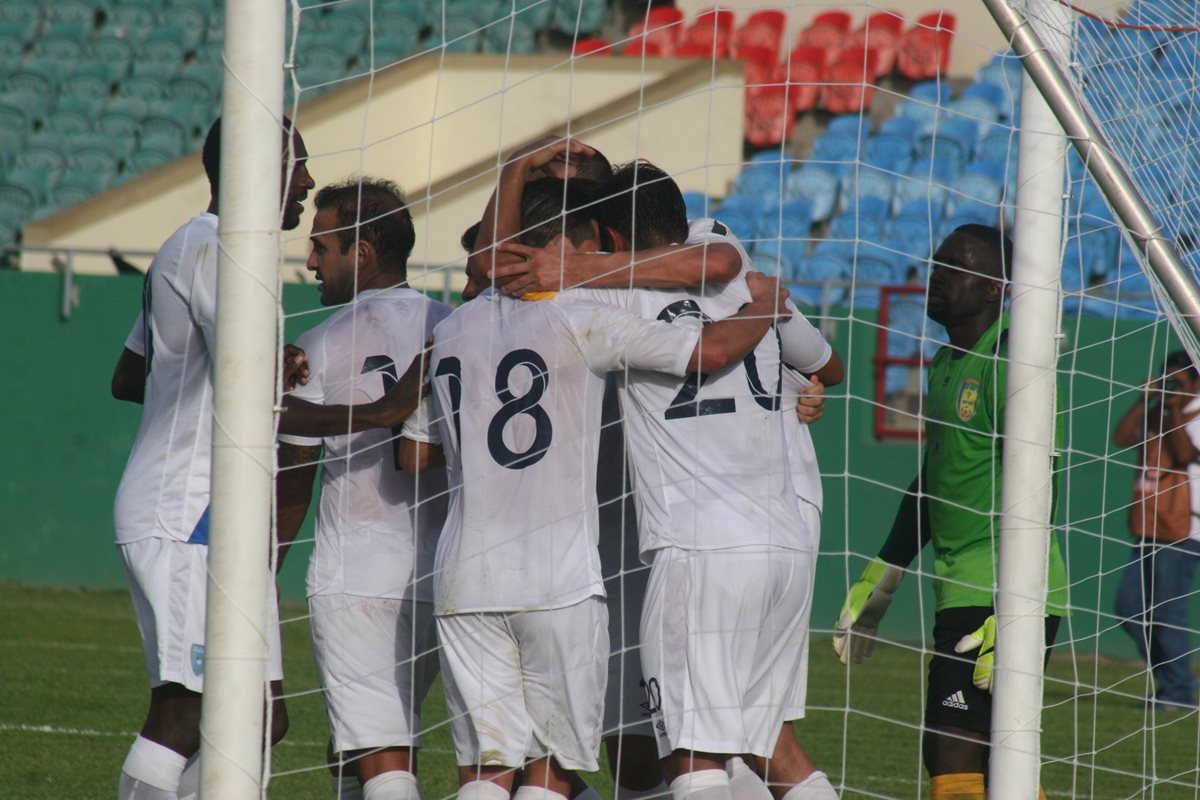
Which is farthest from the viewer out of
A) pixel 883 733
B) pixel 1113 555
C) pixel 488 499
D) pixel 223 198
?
pixel 1113 555

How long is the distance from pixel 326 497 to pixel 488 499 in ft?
2.69

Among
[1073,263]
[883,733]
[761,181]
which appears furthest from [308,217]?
[883,733]

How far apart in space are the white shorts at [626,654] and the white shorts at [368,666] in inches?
19.9

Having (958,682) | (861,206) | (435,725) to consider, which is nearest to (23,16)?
(861,206)

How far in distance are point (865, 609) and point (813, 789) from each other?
673 mm

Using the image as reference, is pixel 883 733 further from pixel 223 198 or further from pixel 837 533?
pixel 223 198

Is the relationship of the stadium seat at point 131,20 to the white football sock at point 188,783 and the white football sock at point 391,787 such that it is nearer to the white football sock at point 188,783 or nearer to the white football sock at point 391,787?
the white football sock at point 188,783

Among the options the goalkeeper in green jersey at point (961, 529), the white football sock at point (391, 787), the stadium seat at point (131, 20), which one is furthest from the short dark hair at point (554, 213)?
the stadium seat at point (131, 20)

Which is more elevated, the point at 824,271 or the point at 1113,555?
the point at 824,271

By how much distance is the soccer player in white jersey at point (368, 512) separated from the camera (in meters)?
4.18

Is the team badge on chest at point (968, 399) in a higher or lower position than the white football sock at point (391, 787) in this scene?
higher

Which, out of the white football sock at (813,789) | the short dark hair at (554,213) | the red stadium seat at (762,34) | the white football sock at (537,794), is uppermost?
the red stadium seat at (762,34)

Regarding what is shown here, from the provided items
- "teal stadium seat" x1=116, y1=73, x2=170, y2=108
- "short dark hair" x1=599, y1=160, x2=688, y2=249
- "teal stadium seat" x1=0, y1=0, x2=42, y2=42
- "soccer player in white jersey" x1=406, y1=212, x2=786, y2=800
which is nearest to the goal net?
→ "soccer player in white jersey" x1=406, y1=212, x2=786, y2=800

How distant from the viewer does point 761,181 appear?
1497cm
